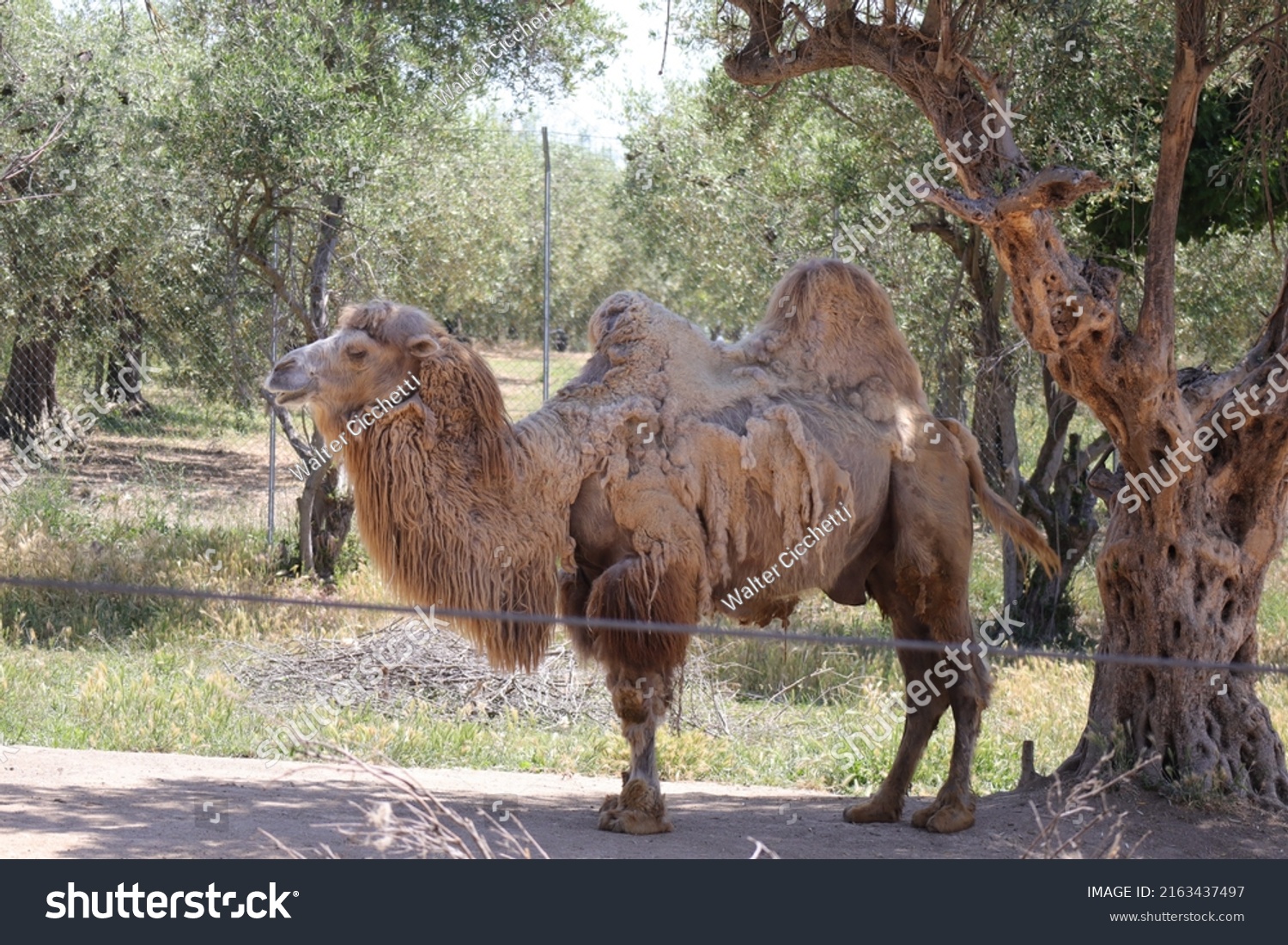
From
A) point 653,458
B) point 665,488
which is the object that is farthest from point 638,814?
point 653,458

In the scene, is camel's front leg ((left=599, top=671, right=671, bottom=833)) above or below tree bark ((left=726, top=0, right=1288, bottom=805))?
below

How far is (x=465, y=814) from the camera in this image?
6.11 meters

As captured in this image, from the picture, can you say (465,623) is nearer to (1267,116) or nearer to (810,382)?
(810,382)

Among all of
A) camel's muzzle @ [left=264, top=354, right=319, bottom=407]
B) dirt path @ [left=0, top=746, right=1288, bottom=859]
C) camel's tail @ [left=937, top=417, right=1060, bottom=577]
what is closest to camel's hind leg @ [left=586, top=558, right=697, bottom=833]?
dirt path @ [left=0, top=746, right=1288, bottom=859]

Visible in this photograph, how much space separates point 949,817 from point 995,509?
1.48 m

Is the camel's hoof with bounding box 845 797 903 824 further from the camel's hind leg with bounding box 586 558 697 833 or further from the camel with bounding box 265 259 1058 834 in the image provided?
the camel's hind leg with bounding box 586 558 697 833

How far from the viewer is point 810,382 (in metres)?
6.49

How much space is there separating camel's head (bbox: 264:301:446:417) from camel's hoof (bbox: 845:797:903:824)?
2861 millimetres

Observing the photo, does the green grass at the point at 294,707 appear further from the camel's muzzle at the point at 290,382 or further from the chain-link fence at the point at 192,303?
the camel's muzzle at the point at 290,382

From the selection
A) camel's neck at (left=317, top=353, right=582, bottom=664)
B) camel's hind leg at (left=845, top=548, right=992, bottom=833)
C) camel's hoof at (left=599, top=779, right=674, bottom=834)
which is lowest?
Answer: camel's hoof at (left=599, top=779, right=674, bottom=834)

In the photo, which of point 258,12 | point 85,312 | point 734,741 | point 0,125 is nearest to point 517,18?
point 258,12

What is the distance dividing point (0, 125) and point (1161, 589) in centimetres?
1059

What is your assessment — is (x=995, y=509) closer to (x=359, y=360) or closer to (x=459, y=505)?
(x=459, y=505)

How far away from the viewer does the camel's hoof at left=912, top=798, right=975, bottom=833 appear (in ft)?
20.2
